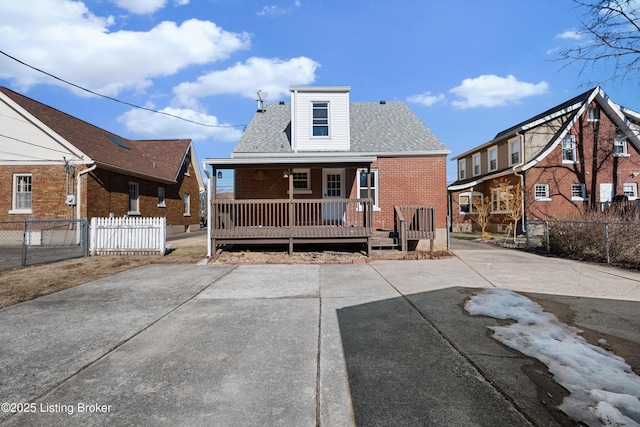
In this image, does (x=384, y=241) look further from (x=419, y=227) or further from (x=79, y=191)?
(x=79, y=191)

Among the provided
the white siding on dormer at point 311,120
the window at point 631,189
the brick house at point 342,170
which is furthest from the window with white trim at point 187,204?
the window at point 631,189

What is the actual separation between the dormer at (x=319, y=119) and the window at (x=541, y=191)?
13.6 meters

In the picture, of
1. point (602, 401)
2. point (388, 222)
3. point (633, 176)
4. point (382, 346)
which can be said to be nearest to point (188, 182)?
point (388, 222)

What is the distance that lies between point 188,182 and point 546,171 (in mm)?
25492

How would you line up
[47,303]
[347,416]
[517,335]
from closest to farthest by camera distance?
[347,416] < [517,335] < [47,303]

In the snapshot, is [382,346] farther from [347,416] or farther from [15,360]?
[15,360]

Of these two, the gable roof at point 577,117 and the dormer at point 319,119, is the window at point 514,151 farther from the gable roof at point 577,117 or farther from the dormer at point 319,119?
the dormer at point 319,119

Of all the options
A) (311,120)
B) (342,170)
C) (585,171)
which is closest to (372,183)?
(342,170)

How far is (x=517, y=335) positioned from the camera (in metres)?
3.90

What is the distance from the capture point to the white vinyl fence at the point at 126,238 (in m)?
11.3

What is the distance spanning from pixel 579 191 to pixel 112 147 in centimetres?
2911

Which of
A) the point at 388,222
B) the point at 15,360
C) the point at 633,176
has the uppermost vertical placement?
the point at 633,176

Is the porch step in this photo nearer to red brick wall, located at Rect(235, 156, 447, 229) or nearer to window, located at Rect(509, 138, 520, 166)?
red brick wall, located at Rect(235, 156, 447, 229)

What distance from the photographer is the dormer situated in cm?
1366
